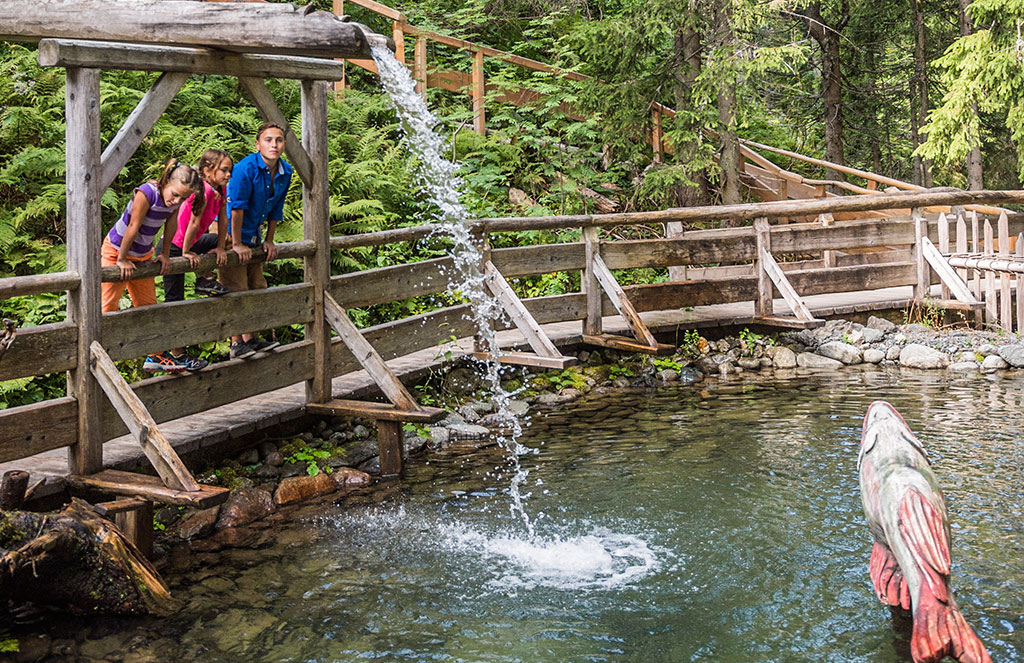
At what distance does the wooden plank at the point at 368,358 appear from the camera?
7.81m

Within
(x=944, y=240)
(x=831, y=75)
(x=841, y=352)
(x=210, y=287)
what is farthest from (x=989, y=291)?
(x=210, y=287)

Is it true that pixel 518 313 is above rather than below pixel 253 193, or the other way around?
below

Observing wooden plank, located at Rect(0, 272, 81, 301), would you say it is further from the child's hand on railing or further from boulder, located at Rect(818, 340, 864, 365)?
boulder, located at Rect(818, 340, 864, 365)

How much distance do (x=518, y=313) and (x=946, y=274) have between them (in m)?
6.22

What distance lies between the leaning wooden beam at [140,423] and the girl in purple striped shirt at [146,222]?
65cm

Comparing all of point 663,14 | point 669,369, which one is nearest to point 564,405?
point 669,369

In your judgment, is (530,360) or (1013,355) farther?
(1013,355)

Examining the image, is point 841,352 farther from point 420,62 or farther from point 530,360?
point 420,62

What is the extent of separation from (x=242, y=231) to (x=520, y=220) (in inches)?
133

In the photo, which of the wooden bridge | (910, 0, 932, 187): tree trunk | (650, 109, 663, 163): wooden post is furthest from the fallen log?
(910, 0, 932, 187): tree trunk

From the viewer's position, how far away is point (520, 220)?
10.3m

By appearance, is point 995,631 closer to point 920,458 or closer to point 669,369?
point 920,458

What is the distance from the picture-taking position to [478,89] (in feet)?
53.4

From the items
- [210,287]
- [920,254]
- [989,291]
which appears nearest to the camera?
[210,287]
